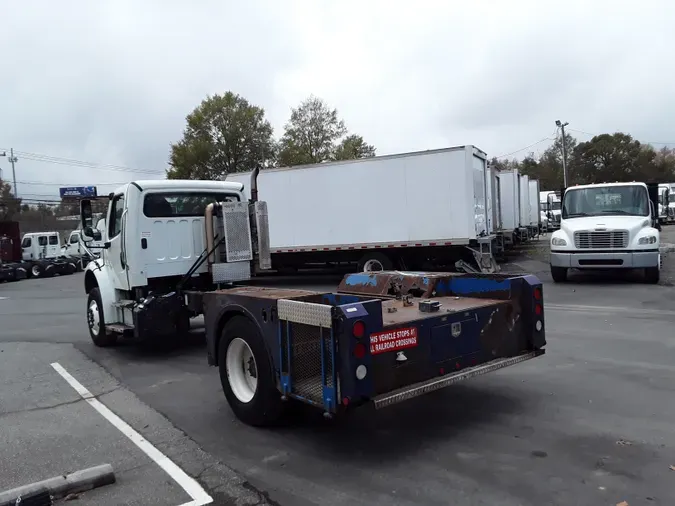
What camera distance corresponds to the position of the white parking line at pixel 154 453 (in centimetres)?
392

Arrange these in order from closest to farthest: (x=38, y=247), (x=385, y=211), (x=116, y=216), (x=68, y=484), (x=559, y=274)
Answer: (x=68, y=484), (x=116, y=216), (x=559, y=274), (x=385, y=211), (x=38, y=247)

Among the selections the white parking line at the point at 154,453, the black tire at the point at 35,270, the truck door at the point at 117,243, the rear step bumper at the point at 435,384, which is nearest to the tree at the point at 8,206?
→ the black tire at the point at 35,270

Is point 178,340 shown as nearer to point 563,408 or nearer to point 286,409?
point 286,409

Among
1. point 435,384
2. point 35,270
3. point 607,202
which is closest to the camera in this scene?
point 435,384

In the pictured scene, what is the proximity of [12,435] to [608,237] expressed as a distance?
41.7 feet

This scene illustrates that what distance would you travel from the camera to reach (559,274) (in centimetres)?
1480

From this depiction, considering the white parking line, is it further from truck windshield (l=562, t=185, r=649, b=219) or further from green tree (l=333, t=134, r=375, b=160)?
green tree (l=333, t=134, r=375, b=160)

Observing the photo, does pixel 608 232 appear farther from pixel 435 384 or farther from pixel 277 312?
pixel 277 312

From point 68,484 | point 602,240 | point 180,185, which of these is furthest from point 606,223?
point 68,484

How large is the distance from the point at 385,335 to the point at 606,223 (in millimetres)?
11492

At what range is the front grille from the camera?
1357 cm

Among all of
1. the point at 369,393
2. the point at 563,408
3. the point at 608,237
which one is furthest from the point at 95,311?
the point at 608,237

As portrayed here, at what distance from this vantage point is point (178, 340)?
9.65m

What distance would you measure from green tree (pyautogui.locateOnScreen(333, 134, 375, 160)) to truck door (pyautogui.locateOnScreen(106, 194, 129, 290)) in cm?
3463
